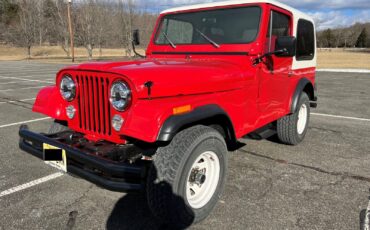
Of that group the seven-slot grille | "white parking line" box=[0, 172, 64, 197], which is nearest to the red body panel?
the seven-slot grille

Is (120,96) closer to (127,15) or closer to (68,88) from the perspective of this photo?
(68,88)

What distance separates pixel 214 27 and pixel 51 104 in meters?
2.06

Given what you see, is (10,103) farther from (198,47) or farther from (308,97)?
(308,97)

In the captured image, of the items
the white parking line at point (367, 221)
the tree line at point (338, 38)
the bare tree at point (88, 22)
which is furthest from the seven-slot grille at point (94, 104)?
the tree line at point (338, 38)

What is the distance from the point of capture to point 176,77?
2754mm

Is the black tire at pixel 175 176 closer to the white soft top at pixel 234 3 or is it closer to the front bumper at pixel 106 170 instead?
the front bumper at pixel 106 170

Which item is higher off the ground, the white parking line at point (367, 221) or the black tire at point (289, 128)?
the black tire at point (289, 128)

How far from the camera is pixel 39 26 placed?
53.7 meters

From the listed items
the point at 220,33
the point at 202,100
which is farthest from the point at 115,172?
the point at 220,33

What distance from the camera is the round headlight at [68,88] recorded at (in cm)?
305

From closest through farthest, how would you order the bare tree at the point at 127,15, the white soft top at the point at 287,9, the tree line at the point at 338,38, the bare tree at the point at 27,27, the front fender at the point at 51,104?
1. the front fender at the point at 51,104
2. the white soft top at the point at 287,9
3. the bare tree at the point at 127,15
4. the bare tree at the point at 27,27
5. the tree line at the point at 338,38

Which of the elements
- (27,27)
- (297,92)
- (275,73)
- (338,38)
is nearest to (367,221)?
(275,73)

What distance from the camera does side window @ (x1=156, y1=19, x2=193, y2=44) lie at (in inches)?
163

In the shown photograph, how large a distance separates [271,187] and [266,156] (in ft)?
3.37
